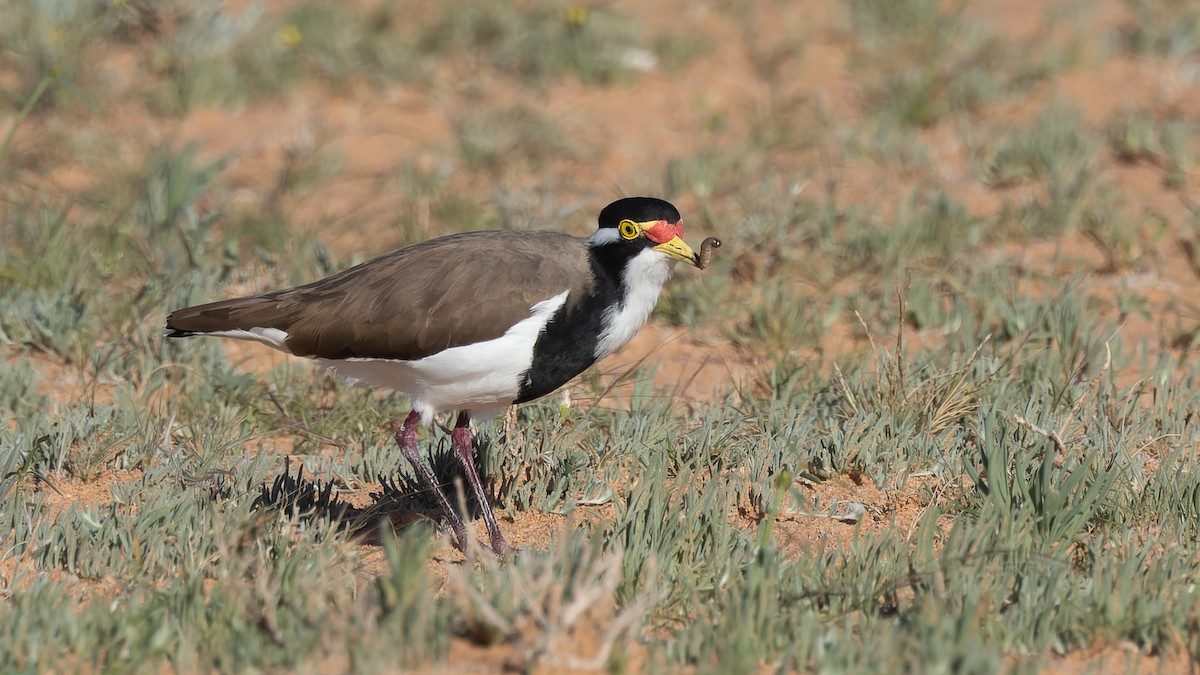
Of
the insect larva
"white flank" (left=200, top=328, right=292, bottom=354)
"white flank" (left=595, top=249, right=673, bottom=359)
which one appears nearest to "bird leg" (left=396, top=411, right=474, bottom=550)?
"white flank" (left=200, top=328, right=292, bottom=354)

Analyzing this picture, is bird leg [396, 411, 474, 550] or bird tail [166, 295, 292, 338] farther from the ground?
bird tail [166, 295, 292, 338]

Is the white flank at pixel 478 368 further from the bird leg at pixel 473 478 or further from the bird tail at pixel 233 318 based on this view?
the bird tail at pixel 233 318

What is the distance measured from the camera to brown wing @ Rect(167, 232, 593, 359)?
4.66m

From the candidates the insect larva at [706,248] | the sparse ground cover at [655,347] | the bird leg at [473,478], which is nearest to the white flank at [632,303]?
the insect larva at [706,248]

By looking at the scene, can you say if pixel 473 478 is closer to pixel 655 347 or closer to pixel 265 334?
pixel 265 334

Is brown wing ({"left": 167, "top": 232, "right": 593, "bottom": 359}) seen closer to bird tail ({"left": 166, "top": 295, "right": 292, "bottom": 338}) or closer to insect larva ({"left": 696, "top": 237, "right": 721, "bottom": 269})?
bird tail ({"left": 166, "top": 295, "right": 292, "bottom": 338})

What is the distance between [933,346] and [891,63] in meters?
3.40

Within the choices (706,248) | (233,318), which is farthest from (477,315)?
(233,318)

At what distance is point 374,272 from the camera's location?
4934 millimetres

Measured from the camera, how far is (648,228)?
4727 mm

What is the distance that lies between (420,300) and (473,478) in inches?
25.3

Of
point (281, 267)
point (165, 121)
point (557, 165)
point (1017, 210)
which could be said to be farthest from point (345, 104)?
point (1017, 210)

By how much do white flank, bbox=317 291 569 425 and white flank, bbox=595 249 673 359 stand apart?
0.19 metres

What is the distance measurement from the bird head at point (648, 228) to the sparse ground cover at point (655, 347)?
745mm
